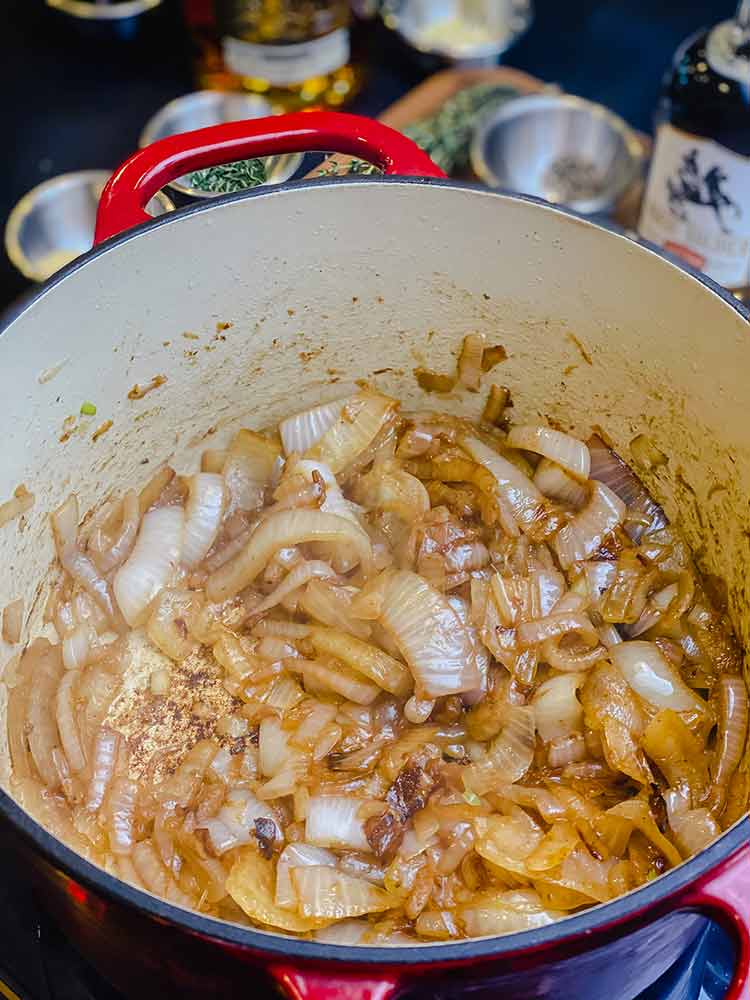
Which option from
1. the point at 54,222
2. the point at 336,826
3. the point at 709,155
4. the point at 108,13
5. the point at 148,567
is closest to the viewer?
the point at 336,826

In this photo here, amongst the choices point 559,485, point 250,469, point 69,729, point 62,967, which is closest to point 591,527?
point 559,485

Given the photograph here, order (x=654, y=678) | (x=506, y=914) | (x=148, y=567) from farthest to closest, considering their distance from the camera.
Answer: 1. (x=148, y=567)
2. (x=654, y=678)
3. (x=506, y=914)

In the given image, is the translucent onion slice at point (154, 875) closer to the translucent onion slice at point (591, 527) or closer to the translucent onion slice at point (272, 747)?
the translucent onion slice at point (272, 747)

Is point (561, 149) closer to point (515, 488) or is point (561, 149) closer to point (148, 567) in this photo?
point (515, 488)

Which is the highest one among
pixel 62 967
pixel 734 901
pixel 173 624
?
pixel 734 901

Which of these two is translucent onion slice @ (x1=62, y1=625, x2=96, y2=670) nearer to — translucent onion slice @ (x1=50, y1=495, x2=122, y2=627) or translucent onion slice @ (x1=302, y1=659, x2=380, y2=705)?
translucent onion slice @ (x1=50, y1=495, x2=122, y2=627)

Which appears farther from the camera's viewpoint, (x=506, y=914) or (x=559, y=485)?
(x=559, y=485)

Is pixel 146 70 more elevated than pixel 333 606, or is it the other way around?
pixel 146 70

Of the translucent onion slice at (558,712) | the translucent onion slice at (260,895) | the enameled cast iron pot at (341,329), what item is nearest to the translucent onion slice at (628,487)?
the enameled cast iron pot at (341,329)
